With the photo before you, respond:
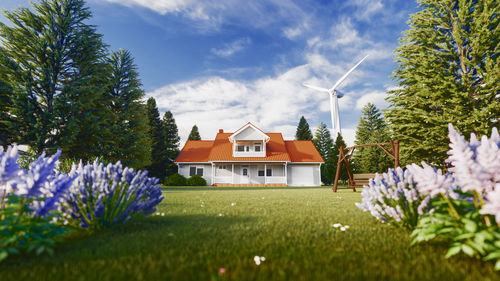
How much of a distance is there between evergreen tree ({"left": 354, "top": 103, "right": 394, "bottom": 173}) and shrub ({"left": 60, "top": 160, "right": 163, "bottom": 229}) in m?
20.9

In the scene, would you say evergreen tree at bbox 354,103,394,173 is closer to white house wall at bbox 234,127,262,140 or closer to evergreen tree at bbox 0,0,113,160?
white house wall at bbox 234,127,262,140

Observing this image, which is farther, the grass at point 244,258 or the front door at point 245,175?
the front door at point 245,175

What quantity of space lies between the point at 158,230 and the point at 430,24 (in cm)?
1893

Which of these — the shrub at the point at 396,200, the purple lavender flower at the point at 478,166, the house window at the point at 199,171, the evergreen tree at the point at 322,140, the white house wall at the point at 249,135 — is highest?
the evergreen tree at the point at 322,140

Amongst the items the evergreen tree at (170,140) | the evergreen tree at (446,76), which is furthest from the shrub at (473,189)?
the evergreen tree at (170,140)

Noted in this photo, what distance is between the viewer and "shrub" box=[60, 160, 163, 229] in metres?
2.50

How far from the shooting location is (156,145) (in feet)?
108

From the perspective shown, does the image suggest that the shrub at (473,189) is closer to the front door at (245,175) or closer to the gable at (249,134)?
the gable at (249,134)

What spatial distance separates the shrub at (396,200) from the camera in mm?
2520

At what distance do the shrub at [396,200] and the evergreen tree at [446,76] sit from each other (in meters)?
11.5

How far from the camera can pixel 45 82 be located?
15.1 metres

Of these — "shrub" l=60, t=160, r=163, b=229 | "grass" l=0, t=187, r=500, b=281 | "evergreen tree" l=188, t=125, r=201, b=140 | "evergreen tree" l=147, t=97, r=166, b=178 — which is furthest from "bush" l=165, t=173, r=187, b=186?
"evergreen tree" l=188, t=125, r=201, b=140

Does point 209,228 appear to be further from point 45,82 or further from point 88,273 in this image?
point 45,82

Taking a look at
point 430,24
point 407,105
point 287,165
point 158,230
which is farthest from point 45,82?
point 430,24
